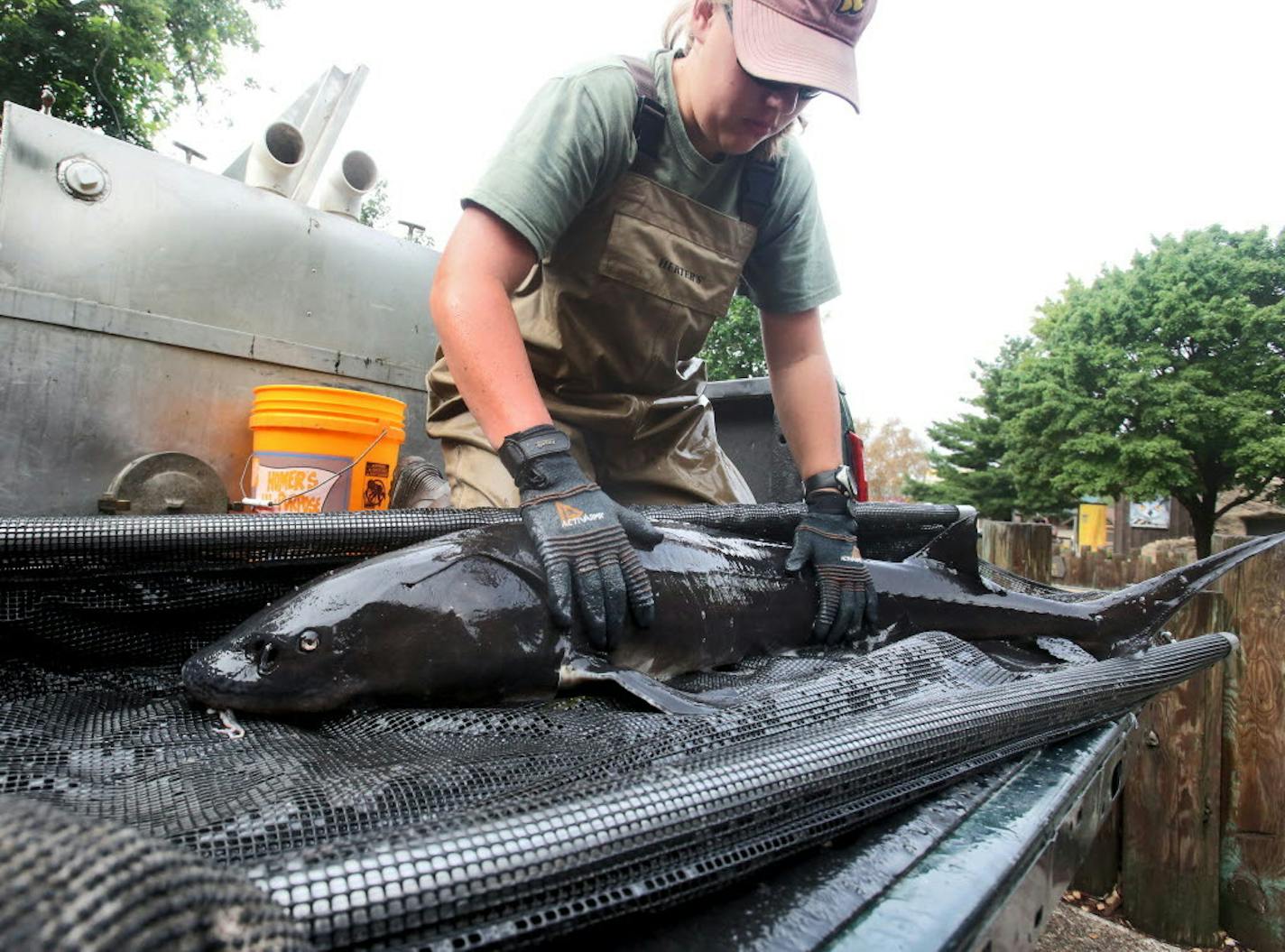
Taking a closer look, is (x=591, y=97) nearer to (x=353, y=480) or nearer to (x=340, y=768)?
(x=353, y=480)

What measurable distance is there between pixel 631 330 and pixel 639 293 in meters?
0.16

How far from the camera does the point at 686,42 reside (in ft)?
8.72

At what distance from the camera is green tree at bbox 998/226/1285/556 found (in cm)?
2538

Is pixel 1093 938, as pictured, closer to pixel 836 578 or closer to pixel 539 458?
pixel 836 578

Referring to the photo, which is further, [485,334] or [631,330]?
[631,330]

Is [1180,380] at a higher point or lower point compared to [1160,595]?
higher

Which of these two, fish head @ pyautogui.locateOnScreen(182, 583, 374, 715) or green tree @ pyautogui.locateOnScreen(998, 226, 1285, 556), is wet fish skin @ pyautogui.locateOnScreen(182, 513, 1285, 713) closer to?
fish head @ pyautogui.locateOnScreen(182, 583, 374, 715)

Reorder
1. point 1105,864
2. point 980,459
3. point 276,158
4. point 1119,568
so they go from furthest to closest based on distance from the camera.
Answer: point 980,459 < point 1119,568 < point 1105,864 < point 276,158

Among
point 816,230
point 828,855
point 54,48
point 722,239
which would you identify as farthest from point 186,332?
point 54,48

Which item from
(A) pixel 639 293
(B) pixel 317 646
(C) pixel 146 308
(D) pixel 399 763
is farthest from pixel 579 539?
(C) pixel 146 308

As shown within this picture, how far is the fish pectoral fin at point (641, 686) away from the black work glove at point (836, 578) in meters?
0.77

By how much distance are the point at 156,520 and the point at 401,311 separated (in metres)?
2.59

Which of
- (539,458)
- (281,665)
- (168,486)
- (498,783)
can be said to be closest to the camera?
(498,783)

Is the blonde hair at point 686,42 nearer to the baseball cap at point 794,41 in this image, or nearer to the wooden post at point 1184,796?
the baseball cap at point 794,41
